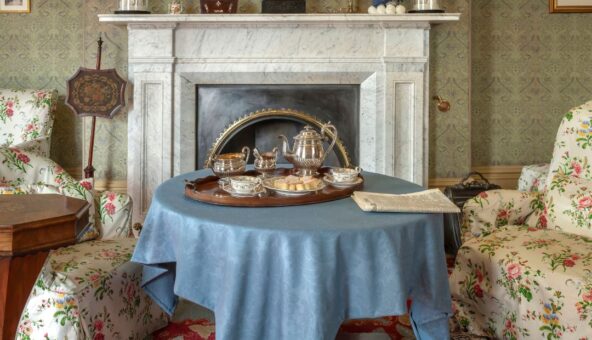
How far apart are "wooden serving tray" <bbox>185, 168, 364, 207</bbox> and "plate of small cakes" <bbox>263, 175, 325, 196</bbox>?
0.06 feet

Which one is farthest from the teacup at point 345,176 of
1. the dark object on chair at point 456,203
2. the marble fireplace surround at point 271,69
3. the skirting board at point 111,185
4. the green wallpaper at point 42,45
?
the green wallpaper at point 42,45

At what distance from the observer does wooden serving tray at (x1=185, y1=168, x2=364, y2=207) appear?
1.78 metres

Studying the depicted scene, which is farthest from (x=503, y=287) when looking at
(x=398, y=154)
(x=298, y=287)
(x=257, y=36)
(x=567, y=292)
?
(x=257, y=36)

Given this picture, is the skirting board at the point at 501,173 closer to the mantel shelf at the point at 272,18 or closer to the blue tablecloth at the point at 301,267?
the mantel shelf at the point at 272,18

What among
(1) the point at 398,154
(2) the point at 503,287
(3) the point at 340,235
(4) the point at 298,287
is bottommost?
(2) the point at 503,287

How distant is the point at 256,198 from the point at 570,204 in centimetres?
148

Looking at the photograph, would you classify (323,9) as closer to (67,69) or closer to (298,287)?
(67,69)

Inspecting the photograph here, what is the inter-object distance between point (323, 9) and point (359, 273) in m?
2.76

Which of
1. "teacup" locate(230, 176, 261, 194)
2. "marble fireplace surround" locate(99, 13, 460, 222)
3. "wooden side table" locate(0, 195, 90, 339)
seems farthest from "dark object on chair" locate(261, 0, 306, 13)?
"wooden side table" locate(0, 195, 90, 339)

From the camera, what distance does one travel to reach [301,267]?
4.82ft

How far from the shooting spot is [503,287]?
7.25 feet

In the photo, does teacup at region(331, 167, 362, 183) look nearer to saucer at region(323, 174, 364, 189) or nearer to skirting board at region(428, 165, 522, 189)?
saucer at region(323, 174, 364, 189)

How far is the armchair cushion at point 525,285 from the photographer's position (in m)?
1.93

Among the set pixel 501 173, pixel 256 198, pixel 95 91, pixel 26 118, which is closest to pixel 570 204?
pixel 256 198
